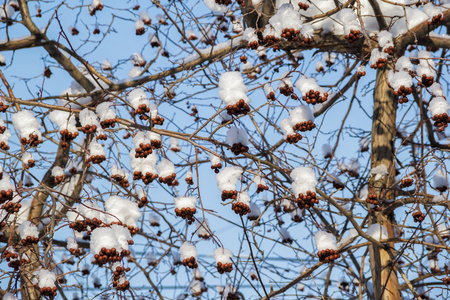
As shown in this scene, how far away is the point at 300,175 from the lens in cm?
330

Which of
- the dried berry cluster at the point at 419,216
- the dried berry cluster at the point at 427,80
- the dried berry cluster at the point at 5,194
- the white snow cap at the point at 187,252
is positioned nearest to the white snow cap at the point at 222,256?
the white snow cap at the point at 187,252

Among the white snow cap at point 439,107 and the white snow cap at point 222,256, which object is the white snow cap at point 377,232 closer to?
the white snow cap at point 439,107

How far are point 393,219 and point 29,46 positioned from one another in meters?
4.27

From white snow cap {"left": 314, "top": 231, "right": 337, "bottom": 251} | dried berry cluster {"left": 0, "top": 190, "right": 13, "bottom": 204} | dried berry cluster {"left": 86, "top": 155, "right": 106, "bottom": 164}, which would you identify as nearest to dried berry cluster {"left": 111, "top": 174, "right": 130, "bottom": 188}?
dried berry cluster {"left": 86, "top": 155, "right": 106, "bottom": 164}

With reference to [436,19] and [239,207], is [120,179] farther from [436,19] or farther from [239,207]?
[436,19]

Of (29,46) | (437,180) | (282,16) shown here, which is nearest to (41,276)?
(282,16)

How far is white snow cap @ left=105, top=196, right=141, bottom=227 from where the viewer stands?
130 inches

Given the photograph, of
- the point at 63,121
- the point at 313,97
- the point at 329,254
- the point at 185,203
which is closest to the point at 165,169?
the point at 185,203

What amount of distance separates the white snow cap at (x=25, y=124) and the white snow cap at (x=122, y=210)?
0.82 m

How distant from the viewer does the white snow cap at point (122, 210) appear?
3297 mm

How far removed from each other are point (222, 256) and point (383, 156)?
2.81 meters

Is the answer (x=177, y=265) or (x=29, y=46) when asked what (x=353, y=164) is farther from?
(x=29, y=46)

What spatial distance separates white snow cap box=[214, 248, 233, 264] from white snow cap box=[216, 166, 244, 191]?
1.71 ft

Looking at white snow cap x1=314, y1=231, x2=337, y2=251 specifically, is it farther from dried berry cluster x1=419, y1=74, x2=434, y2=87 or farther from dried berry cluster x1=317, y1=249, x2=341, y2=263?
dried berry cluster x1=419, y1=74, x2=434, y2=87
